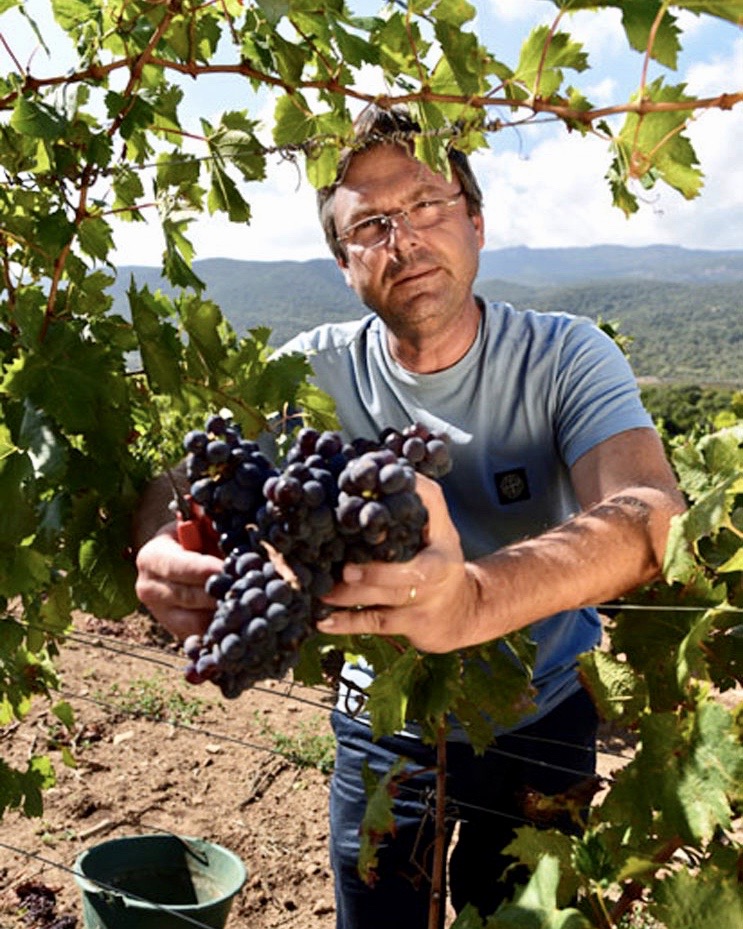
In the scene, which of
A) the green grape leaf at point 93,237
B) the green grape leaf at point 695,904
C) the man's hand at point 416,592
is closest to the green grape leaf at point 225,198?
the green grape leaf at point 93,237

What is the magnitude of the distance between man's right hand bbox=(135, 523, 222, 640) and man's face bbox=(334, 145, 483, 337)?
3.29 ft

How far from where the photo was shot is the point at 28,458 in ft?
5.40

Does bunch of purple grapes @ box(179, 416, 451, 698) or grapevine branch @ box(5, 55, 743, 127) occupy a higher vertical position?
grapevine branch @ box(5, 55, 743, 127)

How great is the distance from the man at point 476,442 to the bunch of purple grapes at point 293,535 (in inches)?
18.4

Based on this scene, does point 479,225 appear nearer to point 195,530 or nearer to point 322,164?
point 322,164

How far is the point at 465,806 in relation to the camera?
2.38 metres

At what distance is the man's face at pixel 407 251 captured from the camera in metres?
2.19

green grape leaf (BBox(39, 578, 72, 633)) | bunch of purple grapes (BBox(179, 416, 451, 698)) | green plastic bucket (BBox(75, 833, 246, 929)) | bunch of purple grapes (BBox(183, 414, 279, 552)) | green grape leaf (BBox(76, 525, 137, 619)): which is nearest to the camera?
bunch of purple grapes (BBox(179, 416, 451, 698))

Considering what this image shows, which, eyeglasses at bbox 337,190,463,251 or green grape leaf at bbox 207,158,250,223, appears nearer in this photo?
green grape leaf at bbox 207,158,250,223

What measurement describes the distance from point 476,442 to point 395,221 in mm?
498

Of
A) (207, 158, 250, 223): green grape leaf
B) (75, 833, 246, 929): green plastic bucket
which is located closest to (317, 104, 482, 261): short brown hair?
(207, 158, 250, 223): green grape leaf

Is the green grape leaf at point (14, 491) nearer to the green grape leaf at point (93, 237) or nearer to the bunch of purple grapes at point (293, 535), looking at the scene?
Answer: the green grape leaf at point (93, 237)

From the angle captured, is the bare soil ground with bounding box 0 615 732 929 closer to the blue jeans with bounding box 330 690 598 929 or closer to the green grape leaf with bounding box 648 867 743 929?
the blue jeans with bounding box 330 690 598 929

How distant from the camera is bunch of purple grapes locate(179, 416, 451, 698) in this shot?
108cm
